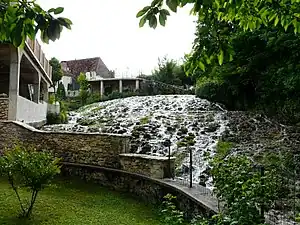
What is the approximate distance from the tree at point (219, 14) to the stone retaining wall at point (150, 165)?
418 centimetres

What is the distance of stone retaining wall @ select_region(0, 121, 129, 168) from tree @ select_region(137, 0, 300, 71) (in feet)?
17.9

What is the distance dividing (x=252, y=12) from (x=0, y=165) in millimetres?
4822

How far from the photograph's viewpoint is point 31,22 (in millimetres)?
1666

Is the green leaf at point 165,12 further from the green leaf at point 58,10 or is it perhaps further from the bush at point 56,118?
the bush at point 56,118

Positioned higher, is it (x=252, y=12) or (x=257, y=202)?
(x=252, y=12)

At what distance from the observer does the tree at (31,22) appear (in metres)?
1.62

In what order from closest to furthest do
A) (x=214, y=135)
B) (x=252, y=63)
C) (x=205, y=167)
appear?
(x=205, y=167), (x=214, y=135), (x=252, y=63)

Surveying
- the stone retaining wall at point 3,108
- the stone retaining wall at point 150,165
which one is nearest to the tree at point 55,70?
the stone retaining wall at point 3,108

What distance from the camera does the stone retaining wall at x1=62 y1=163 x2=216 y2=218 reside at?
540 centimetres

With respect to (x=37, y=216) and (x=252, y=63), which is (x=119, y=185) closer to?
(x=37, y=216)

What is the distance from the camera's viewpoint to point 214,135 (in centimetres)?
1144

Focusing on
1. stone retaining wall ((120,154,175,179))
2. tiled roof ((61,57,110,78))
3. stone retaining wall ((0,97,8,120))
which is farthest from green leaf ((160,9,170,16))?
tiled roof ((61,57,110,78))

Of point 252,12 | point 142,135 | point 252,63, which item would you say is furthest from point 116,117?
point 252,12

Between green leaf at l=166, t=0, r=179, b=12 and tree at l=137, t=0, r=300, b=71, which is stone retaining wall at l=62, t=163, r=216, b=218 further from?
green leaf at l=166, t=0, r=179, b=12
